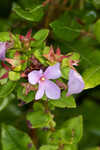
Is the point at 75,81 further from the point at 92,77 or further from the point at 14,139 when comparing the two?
the point at 14,139

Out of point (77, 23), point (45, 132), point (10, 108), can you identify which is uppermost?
point (77, 23)

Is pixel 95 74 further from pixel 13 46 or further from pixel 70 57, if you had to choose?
pixel 13 46

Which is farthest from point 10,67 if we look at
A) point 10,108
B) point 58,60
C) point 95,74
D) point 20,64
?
point 10,108

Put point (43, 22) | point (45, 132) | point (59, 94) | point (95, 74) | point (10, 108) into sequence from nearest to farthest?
point (59, 94) → point (95, 74) → point (45, 132) → point (43, 22) → point (10, 108)

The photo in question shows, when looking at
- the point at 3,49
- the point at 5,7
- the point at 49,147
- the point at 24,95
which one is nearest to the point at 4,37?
the point at 3,49

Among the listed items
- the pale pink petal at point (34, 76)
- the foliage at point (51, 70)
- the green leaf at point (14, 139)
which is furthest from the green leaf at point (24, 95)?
the green leaf at point (14, 139)

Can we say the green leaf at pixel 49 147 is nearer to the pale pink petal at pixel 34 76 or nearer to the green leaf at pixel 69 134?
the green leaf at pixel 69 134

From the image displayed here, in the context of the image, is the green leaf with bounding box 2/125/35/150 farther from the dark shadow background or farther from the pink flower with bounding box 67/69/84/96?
the dark shadow background
